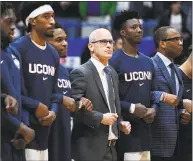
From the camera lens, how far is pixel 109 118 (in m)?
7.00

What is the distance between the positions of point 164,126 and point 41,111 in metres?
1.82

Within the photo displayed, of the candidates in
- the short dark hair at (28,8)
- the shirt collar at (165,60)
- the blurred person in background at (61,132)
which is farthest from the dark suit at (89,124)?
the shirt collar at (165,60)

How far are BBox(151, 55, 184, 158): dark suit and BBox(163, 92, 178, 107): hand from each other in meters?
0.23

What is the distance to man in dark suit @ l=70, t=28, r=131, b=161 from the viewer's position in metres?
7.13

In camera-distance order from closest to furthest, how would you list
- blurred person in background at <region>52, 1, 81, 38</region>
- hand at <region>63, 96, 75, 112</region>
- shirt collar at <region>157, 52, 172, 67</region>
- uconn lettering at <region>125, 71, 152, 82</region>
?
1. hand at <region>63, 96, 75, 112</region>
2. uconn lettering at <region>125, 71, 152, 82</region>
3. shirt collar at <region>157, 52, 172, 67</region>
4. blurred person in background at <region>52, 1, 81, 38</region>

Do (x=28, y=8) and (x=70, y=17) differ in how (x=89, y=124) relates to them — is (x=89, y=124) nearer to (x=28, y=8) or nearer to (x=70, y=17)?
(x=28, y=8)

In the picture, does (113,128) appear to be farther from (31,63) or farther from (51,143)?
(31,63)

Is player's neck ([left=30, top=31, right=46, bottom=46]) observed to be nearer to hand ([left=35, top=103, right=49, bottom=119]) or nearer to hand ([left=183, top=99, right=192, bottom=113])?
hand ([left=35, top=103, right=49, bottom=119])

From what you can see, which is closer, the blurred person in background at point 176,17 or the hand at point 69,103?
the hand at point 69,103

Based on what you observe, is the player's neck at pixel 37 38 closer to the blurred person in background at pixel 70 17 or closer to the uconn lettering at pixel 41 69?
the uconn lettering at pixel 41 69

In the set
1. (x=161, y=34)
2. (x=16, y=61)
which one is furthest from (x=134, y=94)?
(x=16, y=61)

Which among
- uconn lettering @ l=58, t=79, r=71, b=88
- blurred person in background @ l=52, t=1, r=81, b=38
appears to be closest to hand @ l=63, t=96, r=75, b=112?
uconn lettering @ l=58, t=79, r=71, b=88

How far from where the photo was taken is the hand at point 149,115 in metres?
7.55

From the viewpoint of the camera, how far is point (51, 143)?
24.0 feet
